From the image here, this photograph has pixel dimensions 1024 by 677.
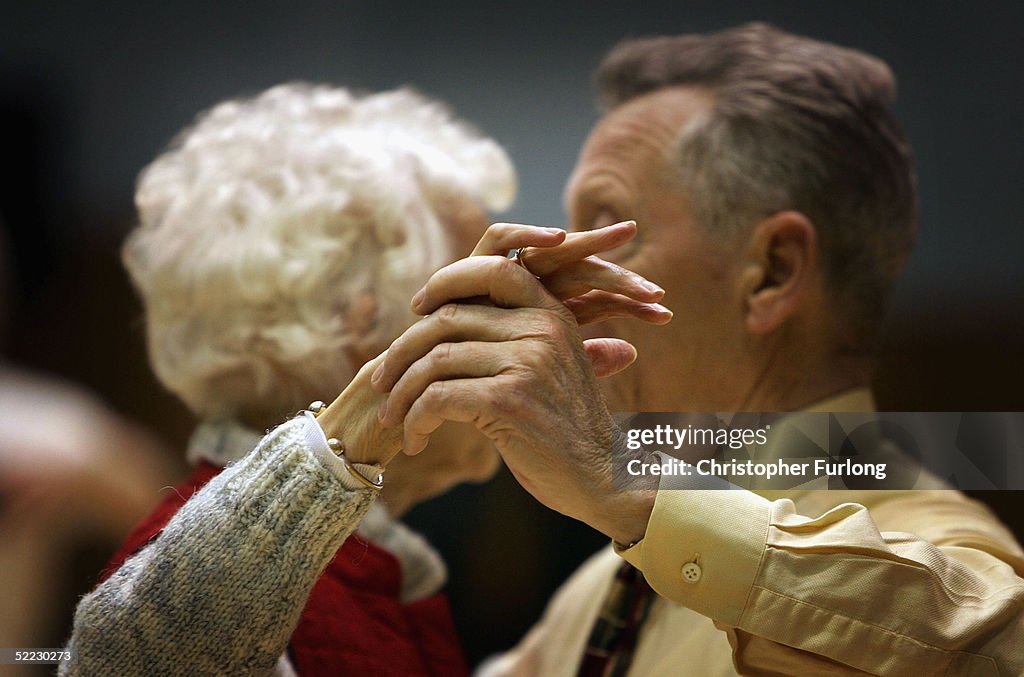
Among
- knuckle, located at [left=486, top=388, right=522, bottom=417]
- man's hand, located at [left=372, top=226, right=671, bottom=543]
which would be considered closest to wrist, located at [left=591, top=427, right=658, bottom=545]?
man's hand, located at [left=372, top=226, right=671, bottom=543]

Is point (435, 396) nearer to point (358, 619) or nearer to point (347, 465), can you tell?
point (347, 465)

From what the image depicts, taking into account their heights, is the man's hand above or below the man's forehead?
below

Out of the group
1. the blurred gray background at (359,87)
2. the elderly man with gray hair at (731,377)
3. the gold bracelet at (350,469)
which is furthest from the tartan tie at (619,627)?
the gold bracelet at (350,469)

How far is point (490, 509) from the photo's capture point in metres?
1.50

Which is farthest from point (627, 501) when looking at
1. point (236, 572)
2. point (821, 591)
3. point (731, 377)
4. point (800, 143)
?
point (800, 143)

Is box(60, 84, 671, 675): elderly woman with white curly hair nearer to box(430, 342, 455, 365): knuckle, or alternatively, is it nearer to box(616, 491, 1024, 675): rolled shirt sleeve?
box(430, 342, 455, 365): knuckle

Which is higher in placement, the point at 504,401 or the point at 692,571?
the point at 504,401

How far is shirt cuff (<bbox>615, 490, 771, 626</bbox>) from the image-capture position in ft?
2.97

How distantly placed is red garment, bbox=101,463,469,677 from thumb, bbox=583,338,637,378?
0.33 m

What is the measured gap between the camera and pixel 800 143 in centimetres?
139

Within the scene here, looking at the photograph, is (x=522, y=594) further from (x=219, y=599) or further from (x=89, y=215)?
(x=89, y=215)

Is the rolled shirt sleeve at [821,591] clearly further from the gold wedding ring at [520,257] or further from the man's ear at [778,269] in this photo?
the man's ear at [778,269]

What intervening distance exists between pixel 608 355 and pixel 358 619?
1.52 ft

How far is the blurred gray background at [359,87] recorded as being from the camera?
140cm
